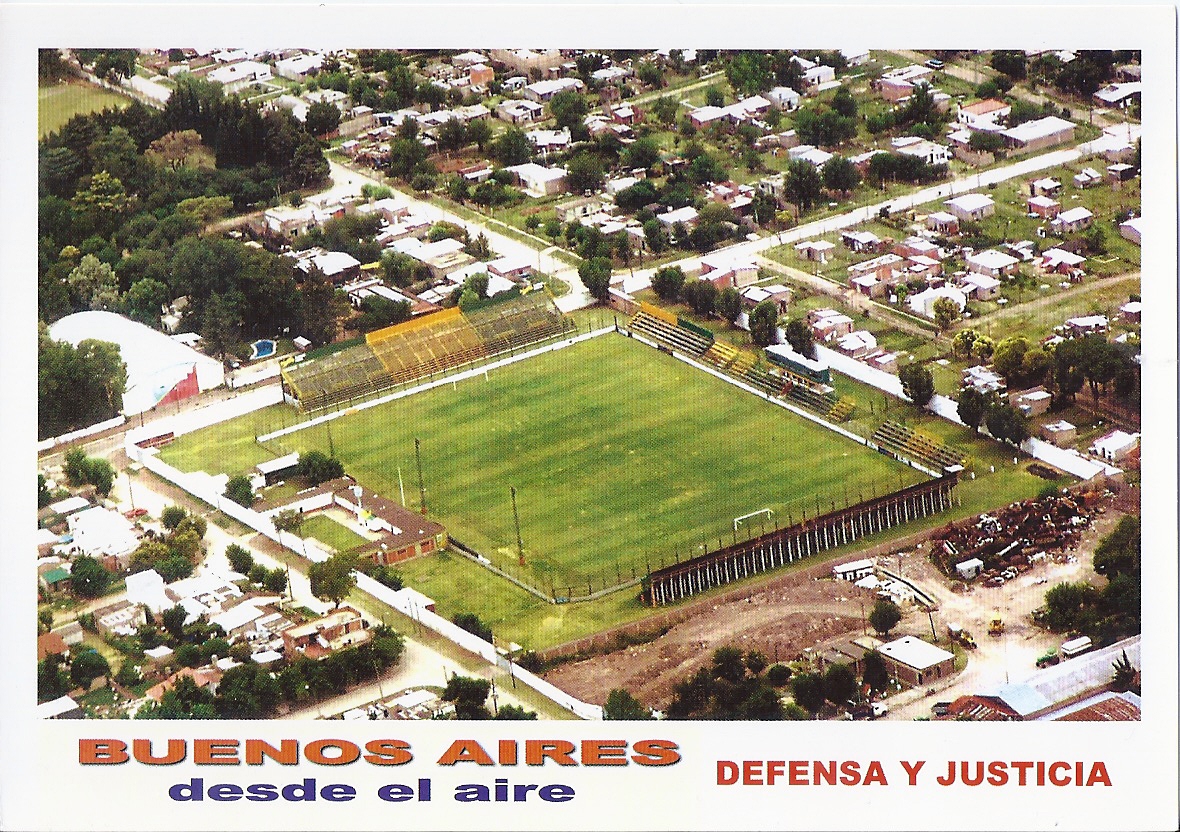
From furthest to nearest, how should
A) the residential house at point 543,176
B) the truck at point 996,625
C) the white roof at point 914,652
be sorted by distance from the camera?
the residential house at point 543,176
the truck at point 996,625
the white roof at point 914,652

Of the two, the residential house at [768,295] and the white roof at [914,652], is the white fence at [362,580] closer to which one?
the white roof at [914,652]

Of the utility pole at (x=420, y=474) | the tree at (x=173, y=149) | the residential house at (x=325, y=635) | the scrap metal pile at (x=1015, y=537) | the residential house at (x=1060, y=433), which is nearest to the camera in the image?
the residential house at (x=325, y=635)

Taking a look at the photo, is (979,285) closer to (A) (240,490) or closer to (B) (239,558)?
(A) (240,490)

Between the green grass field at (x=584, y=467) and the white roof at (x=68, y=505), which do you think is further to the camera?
the green grass field at (x=584, y=467)

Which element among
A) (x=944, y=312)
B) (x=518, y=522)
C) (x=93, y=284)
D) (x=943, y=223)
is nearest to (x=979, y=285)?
(x=944, y=312)

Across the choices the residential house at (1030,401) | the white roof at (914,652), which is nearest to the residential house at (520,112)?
the residential house at (1030,401)

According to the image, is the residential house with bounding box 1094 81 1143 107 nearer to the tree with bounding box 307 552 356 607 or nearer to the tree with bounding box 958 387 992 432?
the tree with bounding box 958 387 992 432

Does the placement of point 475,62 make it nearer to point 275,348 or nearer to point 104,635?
point 275,348

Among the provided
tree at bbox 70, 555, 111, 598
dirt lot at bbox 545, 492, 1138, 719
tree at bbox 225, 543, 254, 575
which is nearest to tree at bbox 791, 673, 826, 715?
dirt lot at bbox 545, 492, 1138, 719
